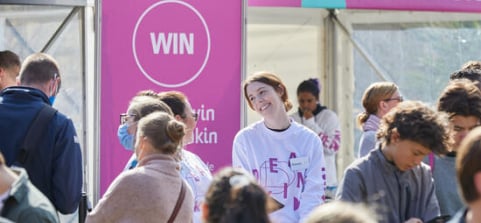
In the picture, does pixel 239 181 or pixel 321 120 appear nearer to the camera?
pixel 239 181

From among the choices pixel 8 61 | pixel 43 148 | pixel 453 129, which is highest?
pixel 8 61

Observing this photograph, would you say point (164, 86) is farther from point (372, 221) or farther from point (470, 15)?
point (470, 15)

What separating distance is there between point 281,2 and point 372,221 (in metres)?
6.03

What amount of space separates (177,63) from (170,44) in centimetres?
13

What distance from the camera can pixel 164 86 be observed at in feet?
20.6

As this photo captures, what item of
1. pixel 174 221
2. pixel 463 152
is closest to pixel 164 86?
pixel 174 221

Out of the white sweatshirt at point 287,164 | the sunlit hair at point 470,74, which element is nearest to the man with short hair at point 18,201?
the white sweatshirt at point 287,164

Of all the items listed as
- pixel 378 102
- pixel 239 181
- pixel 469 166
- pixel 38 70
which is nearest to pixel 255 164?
pixel 378 102

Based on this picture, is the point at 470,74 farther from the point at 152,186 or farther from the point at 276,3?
the point at 276,3

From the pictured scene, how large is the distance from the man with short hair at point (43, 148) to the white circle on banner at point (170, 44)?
116 cm

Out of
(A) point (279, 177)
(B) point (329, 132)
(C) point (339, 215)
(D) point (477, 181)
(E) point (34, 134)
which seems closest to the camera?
(C) point (339, 215)

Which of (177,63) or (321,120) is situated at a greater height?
(177,63)

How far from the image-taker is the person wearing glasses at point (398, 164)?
4008 mm

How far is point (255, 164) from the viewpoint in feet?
18.4
